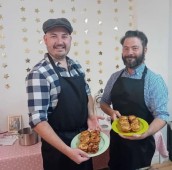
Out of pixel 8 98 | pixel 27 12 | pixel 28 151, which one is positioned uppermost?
pixel 27 12

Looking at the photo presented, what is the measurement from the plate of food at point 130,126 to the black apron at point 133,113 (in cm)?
10

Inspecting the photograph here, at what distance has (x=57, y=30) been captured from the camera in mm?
1164

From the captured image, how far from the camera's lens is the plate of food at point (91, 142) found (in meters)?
1.10

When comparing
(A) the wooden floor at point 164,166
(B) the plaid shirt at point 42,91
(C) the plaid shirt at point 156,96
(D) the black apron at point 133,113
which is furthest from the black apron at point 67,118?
(A) the wooden floor at point 164,166

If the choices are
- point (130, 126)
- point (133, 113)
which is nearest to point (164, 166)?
point (133, 113)

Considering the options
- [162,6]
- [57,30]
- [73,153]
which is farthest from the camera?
[162,6]

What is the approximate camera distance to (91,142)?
1.13 metres

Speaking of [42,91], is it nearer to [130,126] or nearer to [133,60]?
[130,126]

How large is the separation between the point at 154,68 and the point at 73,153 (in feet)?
5.15

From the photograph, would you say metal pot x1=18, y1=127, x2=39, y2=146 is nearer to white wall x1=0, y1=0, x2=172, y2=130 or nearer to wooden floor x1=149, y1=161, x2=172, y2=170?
white wall x1=0, y1=0, x2=172, y2=130

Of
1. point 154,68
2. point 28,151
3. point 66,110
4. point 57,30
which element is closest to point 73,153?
point 66,110

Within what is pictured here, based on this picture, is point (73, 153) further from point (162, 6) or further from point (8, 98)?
point (162, 6)

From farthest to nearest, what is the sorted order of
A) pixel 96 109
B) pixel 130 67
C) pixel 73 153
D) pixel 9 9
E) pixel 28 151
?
pixel 96 109 → pixel 9 9 → pixel 28 151 → pixel 130 67 → pixel 73 153

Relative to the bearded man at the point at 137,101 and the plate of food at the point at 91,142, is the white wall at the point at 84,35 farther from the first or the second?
the plate of food at the point at 91,142
